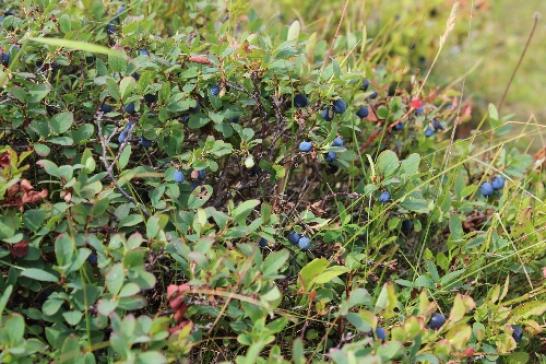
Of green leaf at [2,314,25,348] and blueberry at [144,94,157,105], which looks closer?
green leaf at [2,314,25,348]

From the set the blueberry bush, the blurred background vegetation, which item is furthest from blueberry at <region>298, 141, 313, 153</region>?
the blurred background vegetation

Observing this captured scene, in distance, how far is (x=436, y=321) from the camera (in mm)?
1509

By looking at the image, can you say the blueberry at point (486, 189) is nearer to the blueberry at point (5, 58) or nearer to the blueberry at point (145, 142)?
the blueberry at point (145, 142)

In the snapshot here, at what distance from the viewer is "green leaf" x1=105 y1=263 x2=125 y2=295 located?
4.17 ft

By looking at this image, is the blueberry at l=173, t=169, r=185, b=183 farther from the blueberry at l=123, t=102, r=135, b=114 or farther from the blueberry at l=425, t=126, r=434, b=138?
the blueberry at l=425, t=126, r=434, b=138

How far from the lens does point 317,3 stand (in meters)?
3.14

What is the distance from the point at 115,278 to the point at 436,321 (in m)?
0.70

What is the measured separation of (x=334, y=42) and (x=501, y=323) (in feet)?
3.09

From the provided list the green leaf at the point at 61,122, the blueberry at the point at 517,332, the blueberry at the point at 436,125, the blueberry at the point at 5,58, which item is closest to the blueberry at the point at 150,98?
the green leaf at the point at 61,122

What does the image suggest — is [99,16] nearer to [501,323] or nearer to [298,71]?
[298,71]

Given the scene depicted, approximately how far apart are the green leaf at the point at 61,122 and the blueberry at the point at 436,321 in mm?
905

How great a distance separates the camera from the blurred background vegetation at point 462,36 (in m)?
3.08

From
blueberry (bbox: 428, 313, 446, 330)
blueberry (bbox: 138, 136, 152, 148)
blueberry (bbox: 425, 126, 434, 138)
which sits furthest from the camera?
blueberry (bbox: 425, 126, 434, 138)

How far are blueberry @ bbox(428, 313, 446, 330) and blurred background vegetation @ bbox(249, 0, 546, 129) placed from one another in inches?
45.1
